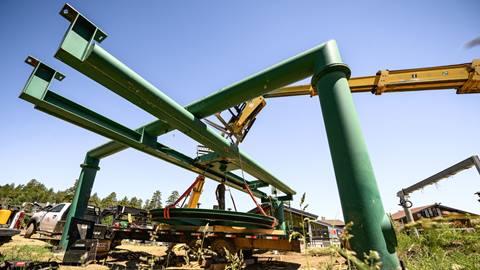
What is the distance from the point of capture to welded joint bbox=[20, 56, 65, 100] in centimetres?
390

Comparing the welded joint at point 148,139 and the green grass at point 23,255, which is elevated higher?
the welded joint at point 148,139

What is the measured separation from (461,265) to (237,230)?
4.00 meters

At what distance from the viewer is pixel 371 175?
8.11 ft

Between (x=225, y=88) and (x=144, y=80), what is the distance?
5.21ft

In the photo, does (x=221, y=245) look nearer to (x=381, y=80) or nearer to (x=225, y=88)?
(x=225, y=88)

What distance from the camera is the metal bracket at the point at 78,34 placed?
319 centimetres

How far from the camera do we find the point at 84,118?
4.89 metres

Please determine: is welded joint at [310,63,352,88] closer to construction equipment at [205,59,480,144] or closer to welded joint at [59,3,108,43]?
welded joint at [59,3,108,43]

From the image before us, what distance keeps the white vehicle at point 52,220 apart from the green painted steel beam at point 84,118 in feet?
22.7

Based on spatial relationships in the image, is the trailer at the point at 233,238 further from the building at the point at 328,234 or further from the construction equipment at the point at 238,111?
the building at the point at 328,234

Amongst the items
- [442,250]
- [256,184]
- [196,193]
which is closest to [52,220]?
[196,193]

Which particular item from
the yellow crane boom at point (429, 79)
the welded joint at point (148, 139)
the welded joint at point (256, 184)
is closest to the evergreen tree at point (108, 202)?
the welded joint at point (256, 184)

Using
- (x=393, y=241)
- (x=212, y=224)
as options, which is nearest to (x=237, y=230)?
(x=212, y=224)

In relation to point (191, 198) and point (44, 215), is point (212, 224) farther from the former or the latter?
point (44, 215)
